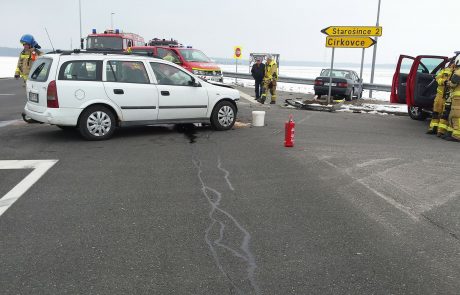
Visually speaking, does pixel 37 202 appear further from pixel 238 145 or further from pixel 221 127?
pixel 221 127

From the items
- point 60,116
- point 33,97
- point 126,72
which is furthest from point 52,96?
point 126,72

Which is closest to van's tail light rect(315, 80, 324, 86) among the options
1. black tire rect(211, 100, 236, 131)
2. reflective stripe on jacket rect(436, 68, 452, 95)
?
reflective stripe on jacket rect(436, 68, 452, 95)

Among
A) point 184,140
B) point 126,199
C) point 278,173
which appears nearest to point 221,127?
point 184,140

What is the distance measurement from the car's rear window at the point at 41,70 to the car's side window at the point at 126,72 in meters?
1.06

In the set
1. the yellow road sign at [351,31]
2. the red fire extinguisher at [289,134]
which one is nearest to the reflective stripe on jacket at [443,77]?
the red fire extinguisher at [289,134]

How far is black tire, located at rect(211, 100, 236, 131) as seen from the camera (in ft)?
33.5

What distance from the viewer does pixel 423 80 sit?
12305 millimetres

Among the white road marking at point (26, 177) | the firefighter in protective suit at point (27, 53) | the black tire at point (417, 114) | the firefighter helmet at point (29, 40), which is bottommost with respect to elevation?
the white road marking at point (26, 177)

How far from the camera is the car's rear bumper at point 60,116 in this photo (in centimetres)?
827

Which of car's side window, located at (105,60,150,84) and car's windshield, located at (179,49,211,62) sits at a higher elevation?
car's windshield, located at (179,49,211,62)

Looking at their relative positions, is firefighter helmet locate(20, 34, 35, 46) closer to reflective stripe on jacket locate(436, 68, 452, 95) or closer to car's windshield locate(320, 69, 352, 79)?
reflective stripe on jacket locate(436, 68, 452, 95)

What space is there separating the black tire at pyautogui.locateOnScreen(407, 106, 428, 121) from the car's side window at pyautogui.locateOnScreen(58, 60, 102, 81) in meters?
9.63

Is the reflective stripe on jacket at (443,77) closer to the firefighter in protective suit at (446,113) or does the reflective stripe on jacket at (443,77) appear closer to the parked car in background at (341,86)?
the firefighter in protective suit at (446,113)

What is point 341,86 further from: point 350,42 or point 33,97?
point 33,97
